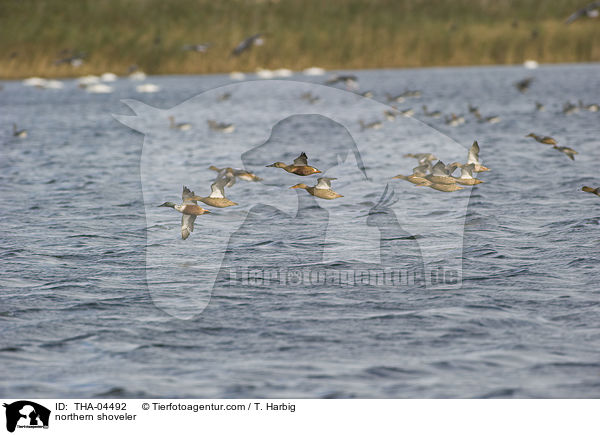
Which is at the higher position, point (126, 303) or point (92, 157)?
point (92, 157)

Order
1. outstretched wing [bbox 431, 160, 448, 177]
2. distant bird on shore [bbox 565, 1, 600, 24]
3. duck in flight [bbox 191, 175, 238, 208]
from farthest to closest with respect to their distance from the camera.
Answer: distant bird on shore [bbox 565, 1, 600, 24] → outstretched wing [bbox 431, 160, 448, 177] → duck in flight [bbox 191, 175, 238, 208]

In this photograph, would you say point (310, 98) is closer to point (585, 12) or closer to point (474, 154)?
point (585, 12)

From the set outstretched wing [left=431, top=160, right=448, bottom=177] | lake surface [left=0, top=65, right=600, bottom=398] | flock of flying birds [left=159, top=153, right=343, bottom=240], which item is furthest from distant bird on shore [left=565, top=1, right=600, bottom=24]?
flock of flying birds [left=159, top=153, right=343, bottom=240]

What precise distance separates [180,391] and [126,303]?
9.80 ft

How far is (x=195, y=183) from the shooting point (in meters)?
21.0

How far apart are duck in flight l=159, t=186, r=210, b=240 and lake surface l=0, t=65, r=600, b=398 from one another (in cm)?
32

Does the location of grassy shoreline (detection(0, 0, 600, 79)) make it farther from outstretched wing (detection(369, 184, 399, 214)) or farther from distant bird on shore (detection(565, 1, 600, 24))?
outstretched wing (detection(369, 184, 399, 214))

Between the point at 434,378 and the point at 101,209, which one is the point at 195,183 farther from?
the point at 434,378

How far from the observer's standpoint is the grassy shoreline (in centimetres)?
6456

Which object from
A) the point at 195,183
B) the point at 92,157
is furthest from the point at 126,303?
the point at 92,157

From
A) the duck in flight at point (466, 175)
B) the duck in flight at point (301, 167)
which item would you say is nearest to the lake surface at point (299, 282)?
the duck in flight at point (466, 175)
